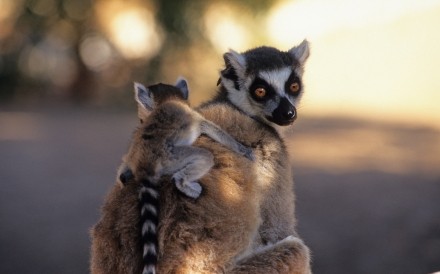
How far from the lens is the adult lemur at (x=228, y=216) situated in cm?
402

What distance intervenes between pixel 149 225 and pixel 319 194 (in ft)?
26.1

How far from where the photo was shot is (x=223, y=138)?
15.1 feet

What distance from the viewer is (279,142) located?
5137mm

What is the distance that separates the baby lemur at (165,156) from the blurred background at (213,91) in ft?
17.2

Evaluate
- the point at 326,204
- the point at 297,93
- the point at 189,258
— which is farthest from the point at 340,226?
the point at 189,258

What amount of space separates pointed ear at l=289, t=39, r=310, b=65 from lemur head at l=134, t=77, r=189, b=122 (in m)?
0.86

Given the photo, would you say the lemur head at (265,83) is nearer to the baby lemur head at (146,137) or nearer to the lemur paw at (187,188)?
the baby lemur head at (146,137)

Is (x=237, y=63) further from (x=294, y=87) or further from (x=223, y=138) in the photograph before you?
(x=223, y=138)

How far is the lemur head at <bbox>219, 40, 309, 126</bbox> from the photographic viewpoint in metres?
5.46

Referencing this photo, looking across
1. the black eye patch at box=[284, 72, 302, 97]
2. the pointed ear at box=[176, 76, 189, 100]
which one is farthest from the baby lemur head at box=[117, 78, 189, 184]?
the black eye patch at box=[284, 72, 302, 97]

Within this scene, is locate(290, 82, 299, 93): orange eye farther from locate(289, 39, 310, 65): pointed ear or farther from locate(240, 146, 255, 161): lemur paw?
locate(240, 146, 255, 161): lemur paw

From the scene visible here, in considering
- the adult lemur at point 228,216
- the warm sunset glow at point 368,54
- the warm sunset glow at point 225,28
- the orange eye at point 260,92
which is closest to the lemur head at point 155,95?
the adult lemur at point 228,216

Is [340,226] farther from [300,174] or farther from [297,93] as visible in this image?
[297,93]

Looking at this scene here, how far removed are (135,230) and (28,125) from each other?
1377 centimetres
